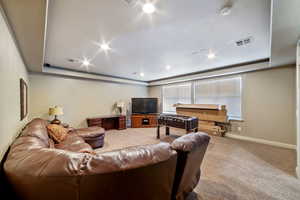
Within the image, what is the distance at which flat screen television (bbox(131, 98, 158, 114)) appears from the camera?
20.5 feet

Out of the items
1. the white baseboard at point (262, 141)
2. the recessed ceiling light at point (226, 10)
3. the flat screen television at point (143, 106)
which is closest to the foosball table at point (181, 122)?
the white baseboard at point (262, 141)

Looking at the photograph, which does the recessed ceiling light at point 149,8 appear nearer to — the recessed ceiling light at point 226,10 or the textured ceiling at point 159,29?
the textured ceiling at point 159,29

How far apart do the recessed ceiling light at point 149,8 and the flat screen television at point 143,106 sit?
476 centimetres

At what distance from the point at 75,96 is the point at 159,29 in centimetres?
441

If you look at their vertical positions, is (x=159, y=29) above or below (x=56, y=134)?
above

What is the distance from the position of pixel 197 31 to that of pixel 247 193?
2.59 meters

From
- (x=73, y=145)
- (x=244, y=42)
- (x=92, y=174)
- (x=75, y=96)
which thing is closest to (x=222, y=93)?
(x=244, y=42)

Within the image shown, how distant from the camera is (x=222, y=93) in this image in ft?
15.8

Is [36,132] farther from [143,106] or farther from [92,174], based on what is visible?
[143,106]

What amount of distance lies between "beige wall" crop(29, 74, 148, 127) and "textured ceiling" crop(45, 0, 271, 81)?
1.52 meters

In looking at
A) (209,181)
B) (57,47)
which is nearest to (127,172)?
(209,181)

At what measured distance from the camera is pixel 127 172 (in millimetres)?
838

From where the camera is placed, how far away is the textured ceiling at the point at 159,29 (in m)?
1.63

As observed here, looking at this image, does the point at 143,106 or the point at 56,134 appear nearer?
the point at 56,134
